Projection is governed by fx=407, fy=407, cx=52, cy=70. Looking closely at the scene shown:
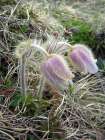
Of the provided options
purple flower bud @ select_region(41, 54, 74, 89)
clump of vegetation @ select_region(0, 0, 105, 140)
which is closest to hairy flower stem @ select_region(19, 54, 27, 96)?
clump of vegetation @ select_region(0, 0, 105, 140)

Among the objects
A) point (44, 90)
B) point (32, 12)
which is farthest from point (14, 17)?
point (44, 90)

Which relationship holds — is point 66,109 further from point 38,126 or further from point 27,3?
point 27,3

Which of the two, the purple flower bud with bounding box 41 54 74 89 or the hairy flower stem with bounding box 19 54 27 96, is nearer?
the purple flower bud with bounding box 41 54 74 89

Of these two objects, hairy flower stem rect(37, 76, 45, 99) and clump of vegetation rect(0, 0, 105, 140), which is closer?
clump of vegetation rect(0, 0, 105, 140)

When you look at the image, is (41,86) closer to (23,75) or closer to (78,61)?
(23,75)

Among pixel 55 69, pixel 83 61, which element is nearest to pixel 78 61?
pixel 83 61

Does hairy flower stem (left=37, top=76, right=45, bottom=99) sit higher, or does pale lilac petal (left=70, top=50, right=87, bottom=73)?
pale lilac petal (left=70, top=50, right=87, bottom=73)

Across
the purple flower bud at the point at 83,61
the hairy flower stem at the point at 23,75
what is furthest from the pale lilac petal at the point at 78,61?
the hairy flower stem at the point at 23,75

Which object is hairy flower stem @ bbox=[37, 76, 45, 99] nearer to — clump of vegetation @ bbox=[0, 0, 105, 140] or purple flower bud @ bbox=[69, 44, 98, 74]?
clump of vegetation @ bbox=[0, 0, 105, 140]

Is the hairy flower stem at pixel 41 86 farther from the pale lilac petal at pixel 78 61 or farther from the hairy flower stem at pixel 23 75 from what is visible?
the pale lilac petal at pixel 78 61

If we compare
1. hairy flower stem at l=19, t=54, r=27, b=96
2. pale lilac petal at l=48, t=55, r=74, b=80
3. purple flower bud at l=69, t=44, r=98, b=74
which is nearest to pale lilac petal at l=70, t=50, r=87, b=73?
purple flower bud at l=69, t=44, r=98, b=74

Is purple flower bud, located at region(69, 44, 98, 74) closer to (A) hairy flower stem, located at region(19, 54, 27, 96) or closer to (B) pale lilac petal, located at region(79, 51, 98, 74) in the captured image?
(B) pale lilac petal, located at region(79, 51, 98, 74)

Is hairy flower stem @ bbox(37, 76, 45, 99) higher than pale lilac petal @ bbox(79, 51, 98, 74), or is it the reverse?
pale lilac petal @ bbox(79, 51, 98, 74)
